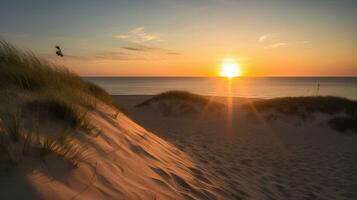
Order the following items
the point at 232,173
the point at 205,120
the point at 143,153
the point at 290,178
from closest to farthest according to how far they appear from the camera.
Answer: the point at 143,153, the point at 232,173, the point at 290,178, the point at 205,120

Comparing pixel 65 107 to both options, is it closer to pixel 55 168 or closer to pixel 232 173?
pixel 55 168

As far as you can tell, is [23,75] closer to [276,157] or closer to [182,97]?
[276,157]

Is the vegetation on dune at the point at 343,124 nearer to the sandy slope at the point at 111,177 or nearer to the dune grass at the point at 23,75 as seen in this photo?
the sandy slope at the point at 111,177

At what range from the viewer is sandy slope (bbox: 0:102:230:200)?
1.83 m

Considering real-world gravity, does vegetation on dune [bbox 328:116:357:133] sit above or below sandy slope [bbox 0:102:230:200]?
below

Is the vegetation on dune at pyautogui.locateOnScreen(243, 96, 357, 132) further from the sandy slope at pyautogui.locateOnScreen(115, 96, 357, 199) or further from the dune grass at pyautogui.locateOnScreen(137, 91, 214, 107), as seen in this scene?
the dune grass at pyautogui.locateOnScreen(137, 91, 214, 107)

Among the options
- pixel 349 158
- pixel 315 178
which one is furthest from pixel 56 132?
pixel 349 158

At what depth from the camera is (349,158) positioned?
7375 mm

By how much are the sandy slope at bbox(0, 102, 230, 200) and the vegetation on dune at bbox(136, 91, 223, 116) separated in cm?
1111

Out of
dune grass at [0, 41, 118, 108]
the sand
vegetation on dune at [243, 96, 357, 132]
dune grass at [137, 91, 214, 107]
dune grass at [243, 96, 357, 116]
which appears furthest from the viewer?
dune grass at [137, 91, 214, 107]

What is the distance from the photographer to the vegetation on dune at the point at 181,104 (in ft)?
50.3

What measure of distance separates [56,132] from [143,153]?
126 cm

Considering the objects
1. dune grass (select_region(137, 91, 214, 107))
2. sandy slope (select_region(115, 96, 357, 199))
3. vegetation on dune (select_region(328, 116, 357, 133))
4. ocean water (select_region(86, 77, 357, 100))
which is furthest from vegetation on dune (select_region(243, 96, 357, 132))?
ocean water (select_region(86, 77, 357, 100))

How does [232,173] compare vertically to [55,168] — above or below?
below
